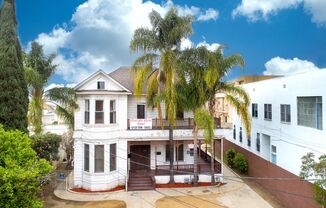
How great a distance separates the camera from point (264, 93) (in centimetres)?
2103

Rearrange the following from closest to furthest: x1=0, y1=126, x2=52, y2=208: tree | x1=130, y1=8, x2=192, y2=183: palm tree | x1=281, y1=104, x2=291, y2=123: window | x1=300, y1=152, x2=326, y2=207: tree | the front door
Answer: x1=0, y1=126, x2=52, y2=208: tree
x1=300, y1=152, x2=326, y2=207: tree
x1=281, y1=104, x2=291, y2=123: window
x1=130, y1=8, x2=192, y2=183: palm tree
the front door

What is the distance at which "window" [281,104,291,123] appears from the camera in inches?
663

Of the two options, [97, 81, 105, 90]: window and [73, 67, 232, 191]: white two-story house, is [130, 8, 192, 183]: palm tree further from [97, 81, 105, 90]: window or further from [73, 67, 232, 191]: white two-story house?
[97, 81, 105, 90]: window

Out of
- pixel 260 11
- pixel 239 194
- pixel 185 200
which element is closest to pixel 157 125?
pixel 185 200

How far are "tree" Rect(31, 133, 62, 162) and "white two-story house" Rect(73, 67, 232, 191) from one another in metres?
2.11

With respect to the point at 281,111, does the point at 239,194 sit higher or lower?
lower

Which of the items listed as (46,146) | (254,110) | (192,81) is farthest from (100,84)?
(254,110)

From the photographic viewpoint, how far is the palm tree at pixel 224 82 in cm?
1703

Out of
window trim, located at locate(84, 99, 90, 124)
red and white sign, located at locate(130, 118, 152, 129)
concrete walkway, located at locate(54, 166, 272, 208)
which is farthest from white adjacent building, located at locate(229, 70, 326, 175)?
window trim, located at locate(84, 99, 90, 124)

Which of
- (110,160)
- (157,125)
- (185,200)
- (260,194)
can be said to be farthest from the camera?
(157,125)

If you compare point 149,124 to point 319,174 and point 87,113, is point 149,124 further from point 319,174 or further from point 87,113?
point 319,174

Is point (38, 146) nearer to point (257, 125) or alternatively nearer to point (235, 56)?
point (235, 56)

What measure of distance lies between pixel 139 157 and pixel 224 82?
9854 millimetres

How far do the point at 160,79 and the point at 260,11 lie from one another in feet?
39.3
